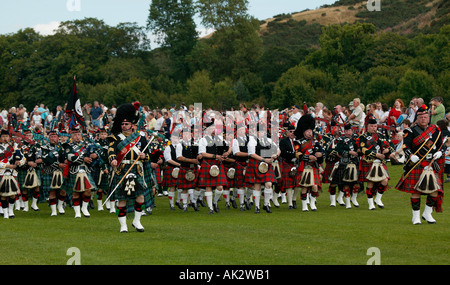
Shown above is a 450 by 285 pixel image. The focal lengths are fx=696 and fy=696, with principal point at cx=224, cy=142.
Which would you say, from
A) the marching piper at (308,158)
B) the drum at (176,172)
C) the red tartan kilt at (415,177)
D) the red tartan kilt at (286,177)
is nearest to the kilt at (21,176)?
the drum at (176,172)

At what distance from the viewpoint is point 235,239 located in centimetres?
1189

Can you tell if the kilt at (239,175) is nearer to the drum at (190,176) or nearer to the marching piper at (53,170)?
the drum at (190,176)

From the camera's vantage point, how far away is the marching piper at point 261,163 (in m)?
16.4

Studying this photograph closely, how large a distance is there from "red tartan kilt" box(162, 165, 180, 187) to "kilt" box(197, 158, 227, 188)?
1076mm

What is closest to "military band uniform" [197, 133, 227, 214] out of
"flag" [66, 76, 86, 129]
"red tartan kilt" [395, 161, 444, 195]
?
"flag" [66, 76, 86, 129]

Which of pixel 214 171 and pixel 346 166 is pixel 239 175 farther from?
pixel 346 166

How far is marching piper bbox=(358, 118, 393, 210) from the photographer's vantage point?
16609mm

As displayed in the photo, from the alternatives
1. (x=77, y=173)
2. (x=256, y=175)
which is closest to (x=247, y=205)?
(x=256, y=175)

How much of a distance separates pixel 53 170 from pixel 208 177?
12.3 feet

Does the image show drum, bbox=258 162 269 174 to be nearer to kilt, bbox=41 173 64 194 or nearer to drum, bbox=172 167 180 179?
drum, bbox=172 167 180 179

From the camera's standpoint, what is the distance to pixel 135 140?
1291cm
